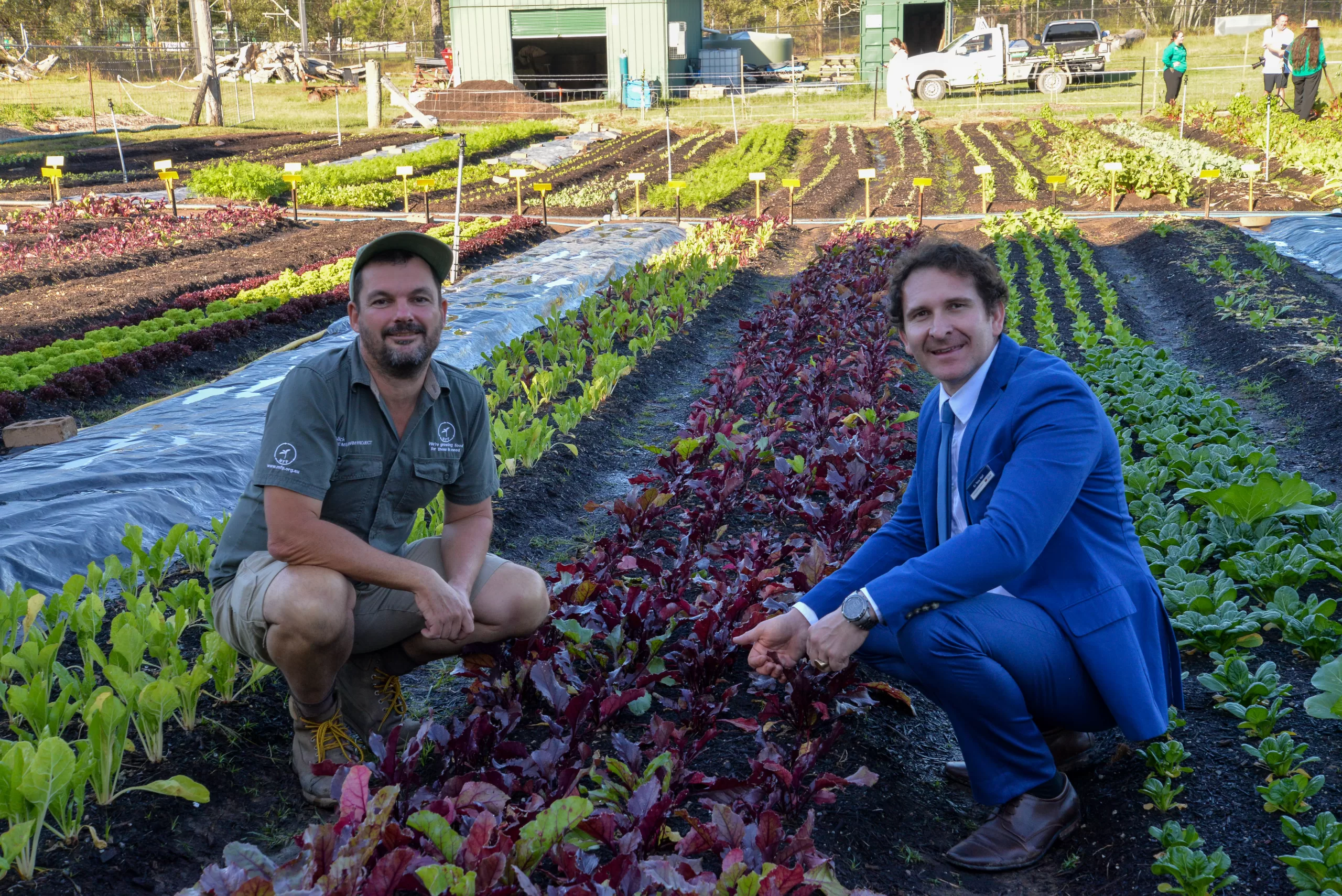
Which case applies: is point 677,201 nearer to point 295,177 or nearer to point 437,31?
point 295,177

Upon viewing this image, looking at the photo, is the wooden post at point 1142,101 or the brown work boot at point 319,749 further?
the wooden post at point 1142,101

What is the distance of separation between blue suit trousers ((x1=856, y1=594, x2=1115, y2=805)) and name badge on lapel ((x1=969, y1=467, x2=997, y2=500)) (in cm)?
25

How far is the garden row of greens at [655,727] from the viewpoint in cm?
213

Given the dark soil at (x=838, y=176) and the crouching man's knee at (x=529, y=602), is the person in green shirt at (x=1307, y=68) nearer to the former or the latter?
the dark soil at (x=838, y=176)

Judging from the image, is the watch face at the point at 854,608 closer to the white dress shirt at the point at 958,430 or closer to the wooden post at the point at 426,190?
the white dress shirt at the point at 958,430

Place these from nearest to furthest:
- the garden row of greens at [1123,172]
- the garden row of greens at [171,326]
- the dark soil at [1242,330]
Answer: the dark soil at [1242,330] < the garden row of greens at [171,326] < the garden row of greens at [1123,172]

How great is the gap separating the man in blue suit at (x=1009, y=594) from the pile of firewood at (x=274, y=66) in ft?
144

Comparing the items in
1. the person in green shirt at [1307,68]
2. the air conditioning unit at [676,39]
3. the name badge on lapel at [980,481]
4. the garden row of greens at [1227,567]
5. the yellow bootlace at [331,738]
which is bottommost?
the yellow bootlace at [331,738]

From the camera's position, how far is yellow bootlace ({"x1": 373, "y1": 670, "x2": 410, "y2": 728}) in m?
3.35

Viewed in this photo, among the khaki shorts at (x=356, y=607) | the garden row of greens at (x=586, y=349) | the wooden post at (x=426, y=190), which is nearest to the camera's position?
the khaki shorts at (x=356, y=607)

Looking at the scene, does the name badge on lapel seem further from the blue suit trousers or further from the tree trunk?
the tree trunk

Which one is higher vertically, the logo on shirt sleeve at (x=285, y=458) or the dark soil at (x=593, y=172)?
the dark soil at (x=593, y=172)

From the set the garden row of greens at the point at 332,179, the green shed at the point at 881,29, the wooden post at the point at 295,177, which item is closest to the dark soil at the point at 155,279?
the wooden post at the point at 295,177

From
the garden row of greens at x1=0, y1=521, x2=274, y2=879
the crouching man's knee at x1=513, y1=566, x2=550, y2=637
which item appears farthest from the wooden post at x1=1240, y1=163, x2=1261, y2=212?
the garden row of greens at x1=0, y1=521, x2=274, y2=879
